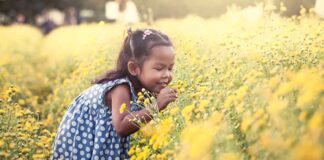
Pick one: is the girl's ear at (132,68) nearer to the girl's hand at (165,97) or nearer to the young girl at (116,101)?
the young girl at (116,101)

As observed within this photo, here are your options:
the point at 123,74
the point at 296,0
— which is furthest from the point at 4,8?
the point at 123,74

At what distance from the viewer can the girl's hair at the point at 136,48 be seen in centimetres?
379

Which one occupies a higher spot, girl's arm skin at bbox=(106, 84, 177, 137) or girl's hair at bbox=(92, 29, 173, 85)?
girl's hair at bbox=(92, 29, 173, 85)

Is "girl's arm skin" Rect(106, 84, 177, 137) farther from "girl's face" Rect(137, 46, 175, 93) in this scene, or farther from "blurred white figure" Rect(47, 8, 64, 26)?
"blurred white figure" Rect(47, 8, 64, 26)

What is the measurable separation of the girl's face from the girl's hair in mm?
46

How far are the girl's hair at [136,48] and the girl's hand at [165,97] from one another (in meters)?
0.34

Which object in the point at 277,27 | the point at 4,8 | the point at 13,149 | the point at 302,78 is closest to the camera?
the point at 302,78

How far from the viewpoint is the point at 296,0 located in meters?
7.72

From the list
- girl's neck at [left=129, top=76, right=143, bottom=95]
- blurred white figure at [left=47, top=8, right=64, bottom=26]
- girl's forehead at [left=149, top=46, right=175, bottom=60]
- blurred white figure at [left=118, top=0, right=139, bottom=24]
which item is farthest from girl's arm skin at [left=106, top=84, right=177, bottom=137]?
blurred white figure at [left=47, top=8, right=64, bottom=26]

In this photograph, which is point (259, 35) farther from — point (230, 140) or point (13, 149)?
point (230, 140)

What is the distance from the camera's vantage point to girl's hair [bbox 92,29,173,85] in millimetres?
3789

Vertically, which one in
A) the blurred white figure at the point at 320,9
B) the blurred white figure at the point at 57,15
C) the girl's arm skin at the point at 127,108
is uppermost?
the blurred white figure at the point at 320,9

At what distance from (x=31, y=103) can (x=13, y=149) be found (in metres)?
3.16

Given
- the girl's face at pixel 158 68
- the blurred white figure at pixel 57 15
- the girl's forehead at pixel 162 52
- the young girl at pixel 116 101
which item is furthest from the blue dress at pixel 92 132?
the blurred white figure at pixel 57 15
